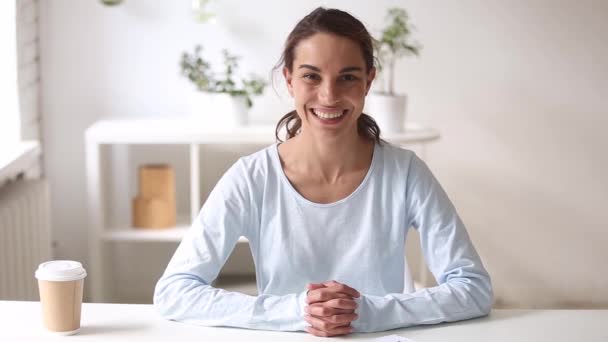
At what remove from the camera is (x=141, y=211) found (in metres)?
3.38

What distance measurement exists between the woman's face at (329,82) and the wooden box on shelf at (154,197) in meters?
1.63

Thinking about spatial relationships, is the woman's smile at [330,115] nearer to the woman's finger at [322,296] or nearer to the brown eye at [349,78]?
the brown eye at [349,78]

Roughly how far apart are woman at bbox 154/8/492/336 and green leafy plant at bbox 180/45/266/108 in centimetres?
146

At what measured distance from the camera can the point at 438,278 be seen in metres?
1.79

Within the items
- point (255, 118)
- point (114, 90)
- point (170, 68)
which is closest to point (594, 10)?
point (255, 118)

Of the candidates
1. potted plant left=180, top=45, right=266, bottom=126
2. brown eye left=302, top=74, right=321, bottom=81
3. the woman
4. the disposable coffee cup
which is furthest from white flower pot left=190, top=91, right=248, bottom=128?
the disposable coffee cup

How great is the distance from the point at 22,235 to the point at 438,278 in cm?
168

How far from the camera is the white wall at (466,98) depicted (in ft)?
11.8

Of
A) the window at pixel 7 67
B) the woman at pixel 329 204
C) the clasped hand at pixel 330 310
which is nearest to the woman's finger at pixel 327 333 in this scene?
the clasped hand at pixel 330 310

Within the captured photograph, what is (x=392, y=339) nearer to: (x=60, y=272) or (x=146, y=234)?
(x=60, y=272)

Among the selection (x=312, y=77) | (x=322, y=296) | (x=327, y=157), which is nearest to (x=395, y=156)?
(x=327, y=157)

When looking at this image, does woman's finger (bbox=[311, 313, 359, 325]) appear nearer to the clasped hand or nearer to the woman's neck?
the clasped hand

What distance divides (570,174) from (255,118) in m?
1.37

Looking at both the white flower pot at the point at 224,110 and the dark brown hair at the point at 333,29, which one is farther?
the white flower pot at the point at 224,110
